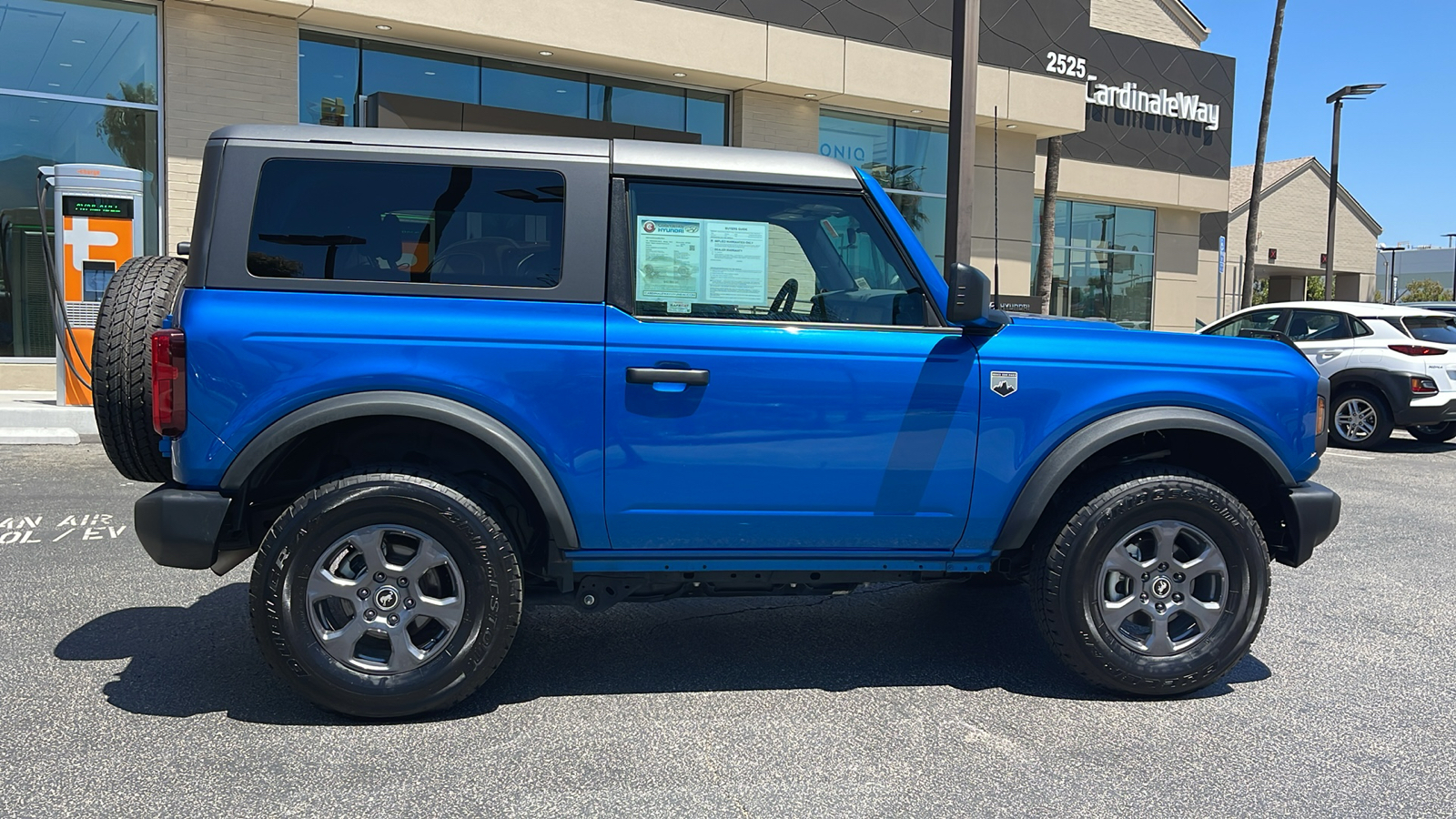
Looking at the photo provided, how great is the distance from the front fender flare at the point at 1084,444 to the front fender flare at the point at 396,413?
5.48 feet

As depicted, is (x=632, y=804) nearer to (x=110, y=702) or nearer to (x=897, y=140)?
(x=110, y=702)

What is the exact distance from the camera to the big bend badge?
151 inches

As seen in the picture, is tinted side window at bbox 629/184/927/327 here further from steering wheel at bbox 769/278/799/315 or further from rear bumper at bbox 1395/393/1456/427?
rear bumper at bbox 1395/393/1456/427

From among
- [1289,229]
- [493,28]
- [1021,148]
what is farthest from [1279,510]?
[1289,229]

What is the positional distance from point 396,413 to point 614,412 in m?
0.70

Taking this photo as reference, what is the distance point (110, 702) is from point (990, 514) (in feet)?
10.3

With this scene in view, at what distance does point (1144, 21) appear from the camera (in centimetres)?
2764

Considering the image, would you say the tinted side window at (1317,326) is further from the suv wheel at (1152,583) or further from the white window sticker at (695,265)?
the white window sticker at (695,265)

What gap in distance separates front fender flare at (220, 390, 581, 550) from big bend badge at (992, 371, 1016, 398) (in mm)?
1606

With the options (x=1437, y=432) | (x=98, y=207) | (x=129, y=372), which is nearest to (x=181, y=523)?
(x=129, y=372)

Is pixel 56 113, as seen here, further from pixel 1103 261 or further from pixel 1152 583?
pixel 1103 261

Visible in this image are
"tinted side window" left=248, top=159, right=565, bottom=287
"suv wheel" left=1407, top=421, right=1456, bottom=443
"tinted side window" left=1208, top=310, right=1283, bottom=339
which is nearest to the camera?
"tinted side window" left=248, top=159, right=565, bottom=287

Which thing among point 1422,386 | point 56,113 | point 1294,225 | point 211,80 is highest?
point 1294,225

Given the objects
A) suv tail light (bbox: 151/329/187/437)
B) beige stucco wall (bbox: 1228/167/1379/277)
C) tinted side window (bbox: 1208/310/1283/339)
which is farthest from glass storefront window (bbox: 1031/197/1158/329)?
suv tail light (bbox: 151/329/187/437)
